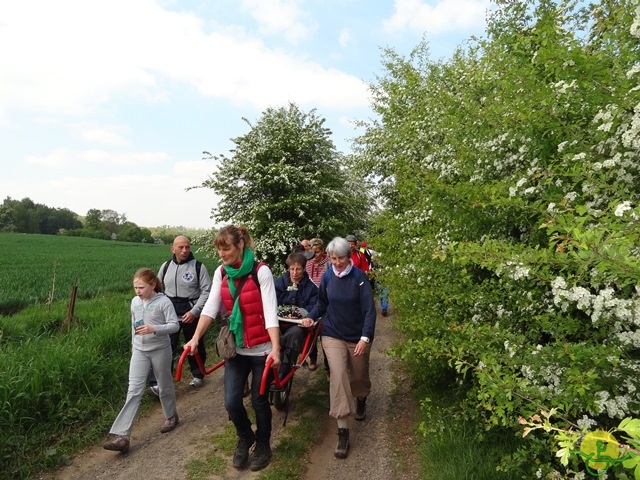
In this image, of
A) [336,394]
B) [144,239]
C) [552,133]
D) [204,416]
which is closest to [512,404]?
[552,133]

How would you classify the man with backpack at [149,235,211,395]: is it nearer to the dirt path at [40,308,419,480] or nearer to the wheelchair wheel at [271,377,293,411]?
the dirt path at [40,308,419,480]

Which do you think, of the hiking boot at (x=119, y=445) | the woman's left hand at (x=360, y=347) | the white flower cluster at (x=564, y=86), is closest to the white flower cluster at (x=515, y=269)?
the white flower cluster at (x=564, y=86)

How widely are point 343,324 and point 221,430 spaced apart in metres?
2.02

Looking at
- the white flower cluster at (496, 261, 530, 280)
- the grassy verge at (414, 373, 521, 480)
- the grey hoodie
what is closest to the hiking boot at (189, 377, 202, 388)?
the grey hoodie

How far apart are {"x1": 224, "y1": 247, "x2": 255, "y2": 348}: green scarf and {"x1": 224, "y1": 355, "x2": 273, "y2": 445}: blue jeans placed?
0.23 metres

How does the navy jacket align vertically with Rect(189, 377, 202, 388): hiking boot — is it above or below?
above

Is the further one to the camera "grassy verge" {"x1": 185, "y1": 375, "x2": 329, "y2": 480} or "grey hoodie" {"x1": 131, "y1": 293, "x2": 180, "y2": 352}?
"grey hoodie" {"x1": 131, "y1": 293, "x2": 180, "y2": 352}

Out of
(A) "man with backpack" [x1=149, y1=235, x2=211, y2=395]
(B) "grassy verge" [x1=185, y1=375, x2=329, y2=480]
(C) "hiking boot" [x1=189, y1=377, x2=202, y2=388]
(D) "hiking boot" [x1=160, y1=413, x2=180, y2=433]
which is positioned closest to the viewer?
(B) "grassy verge" [x1=185, y1=375, x2=329, y2=480]

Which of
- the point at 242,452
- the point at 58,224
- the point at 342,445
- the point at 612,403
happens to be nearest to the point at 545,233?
the point at 612,403

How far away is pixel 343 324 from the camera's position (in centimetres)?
468

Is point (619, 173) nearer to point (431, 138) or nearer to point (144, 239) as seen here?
point (431, 138)

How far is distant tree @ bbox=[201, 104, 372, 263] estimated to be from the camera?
11438 millimetres

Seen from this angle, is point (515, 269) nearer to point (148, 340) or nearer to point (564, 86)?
point (564, 86)

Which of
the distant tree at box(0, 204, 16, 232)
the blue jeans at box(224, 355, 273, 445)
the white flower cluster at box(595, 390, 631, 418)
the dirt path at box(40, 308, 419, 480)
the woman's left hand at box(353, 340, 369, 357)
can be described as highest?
the distant tree at box(0, 204, 16, 232)
